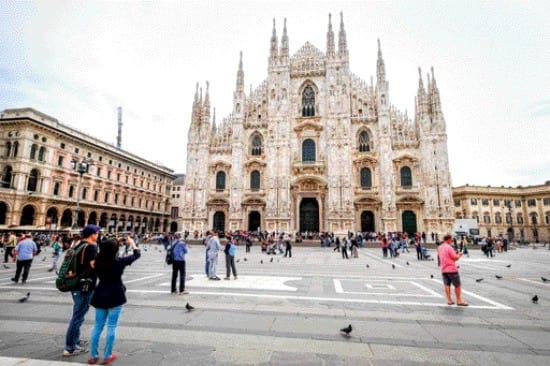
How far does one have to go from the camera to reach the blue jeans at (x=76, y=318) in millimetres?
3617

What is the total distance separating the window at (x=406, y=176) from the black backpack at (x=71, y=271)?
32473 millimetres

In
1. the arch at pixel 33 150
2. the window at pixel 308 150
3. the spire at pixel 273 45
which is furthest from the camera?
the spire at pixel 273 45

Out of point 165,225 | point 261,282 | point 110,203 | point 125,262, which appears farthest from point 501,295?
point 165,225

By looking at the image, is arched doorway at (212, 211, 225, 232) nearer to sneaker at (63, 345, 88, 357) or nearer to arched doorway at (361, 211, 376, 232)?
arched doorway at (361, 211, 376, 232)

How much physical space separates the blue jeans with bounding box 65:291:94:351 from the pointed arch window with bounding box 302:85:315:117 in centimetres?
3320

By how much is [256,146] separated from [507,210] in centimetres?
5227

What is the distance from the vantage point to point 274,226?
31.5 metres

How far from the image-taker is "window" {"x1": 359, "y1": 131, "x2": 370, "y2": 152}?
108 feet

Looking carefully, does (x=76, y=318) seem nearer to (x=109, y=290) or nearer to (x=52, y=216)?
(x=109, y=290)

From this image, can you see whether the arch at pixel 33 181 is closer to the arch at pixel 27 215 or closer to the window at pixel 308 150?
the arch at pixel 27 215

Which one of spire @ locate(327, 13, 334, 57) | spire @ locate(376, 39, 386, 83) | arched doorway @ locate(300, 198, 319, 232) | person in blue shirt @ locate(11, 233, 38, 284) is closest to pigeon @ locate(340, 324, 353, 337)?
person in blue shirt @ locate(11, 233, 38, 284)

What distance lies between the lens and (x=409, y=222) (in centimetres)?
3086

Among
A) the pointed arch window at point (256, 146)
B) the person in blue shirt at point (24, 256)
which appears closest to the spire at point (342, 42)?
the pointed arch window at point (256, 146)

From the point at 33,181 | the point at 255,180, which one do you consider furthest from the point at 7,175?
the point at 255,180
